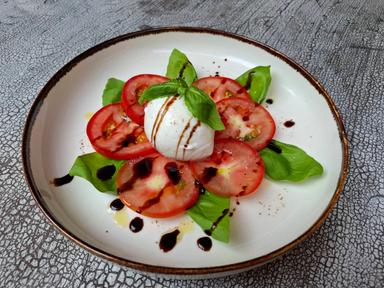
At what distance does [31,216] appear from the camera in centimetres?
167

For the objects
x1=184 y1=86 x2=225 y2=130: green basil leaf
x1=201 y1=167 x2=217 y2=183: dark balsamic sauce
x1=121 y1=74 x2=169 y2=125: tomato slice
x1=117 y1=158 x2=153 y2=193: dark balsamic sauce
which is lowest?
x1=201 y1=167 x2=217 y2=183: dark balsamic sauce

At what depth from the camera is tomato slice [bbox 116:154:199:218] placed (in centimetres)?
150

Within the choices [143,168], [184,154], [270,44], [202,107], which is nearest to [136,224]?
[143,168]

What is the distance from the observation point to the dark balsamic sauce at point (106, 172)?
161 centimetres

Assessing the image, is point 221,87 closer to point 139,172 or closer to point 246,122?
point 246,122

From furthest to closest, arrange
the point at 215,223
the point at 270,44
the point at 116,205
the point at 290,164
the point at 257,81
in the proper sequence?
1. the point at 270,44
2. the point at 257,81
3. the point at 290,164
4. the point at 116,205
5. the point at 215,223

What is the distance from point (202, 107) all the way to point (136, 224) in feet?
1.63

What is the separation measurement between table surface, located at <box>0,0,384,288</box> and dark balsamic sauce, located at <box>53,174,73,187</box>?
0.55 ft

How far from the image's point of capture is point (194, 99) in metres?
1.54

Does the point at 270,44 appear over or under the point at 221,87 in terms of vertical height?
under

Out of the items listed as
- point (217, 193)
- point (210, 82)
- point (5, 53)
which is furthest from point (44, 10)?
point (217, 193)

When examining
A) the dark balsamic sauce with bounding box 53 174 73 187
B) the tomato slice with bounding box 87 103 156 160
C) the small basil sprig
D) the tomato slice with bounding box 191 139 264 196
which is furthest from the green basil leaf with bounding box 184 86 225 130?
the dark balsamic sauce with bounding box 53 174 73 187

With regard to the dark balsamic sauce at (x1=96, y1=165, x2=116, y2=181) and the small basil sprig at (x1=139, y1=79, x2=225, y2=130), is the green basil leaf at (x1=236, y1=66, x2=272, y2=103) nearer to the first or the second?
the small basil sprig at (x1=139, y1=79, x2=225, y2=130)

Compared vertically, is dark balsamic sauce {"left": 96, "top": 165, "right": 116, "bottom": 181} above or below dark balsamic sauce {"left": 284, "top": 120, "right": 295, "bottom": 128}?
above
